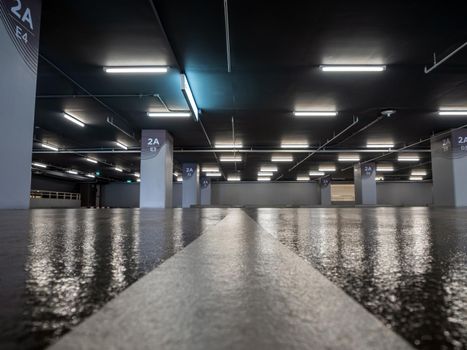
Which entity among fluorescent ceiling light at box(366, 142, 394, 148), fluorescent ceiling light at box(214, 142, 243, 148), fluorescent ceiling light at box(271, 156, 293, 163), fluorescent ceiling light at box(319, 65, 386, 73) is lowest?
fluorescent ceiling light at box(271, 156, 293, 163)

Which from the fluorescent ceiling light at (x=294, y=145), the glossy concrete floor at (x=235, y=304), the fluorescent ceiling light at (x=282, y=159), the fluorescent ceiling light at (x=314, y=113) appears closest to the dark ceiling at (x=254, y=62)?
the fluorescent ceiling light at (x=314, y=113)

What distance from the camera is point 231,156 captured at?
68.7 ft

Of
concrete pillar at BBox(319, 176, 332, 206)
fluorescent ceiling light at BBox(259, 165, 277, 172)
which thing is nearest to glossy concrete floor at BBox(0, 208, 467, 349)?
fluorescent ceiling light at BBox(259, 165, 277, 172)

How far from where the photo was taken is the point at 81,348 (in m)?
0.29

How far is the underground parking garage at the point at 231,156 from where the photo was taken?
15.1 inches

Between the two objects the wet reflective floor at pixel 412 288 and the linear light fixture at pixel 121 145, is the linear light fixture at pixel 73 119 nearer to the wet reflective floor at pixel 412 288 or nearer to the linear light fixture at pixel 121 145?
the linear light fixture at pixel 121 145

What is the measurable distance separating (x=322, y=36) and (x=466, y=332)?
667 centimetres

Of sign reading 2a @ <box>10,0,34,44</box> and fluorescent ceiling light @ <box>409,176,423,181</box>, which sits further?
fluorescent ceiling light @ <box>409,176,423,181</box>

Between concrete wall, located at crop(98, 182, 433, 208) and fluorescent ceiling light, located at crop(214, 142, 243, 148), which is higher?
fluorescent ceiling light, located at crop(214, 142, 243, 148)

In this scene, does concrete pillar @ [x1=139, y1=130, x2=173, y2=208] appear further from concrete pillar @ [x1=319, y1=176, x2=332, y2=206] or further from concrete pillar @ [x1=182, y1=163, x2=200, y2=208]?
concrete pillar @ [x1=319, y1=176, x2=332, y2=206]

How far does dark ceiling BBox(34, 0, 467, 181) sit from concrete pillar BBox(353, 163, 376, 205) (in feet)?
35.9

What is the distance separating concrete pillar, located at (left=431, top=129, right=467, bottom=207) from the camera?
12727mm

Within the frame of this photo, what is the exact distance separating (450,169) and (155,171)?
12181mm

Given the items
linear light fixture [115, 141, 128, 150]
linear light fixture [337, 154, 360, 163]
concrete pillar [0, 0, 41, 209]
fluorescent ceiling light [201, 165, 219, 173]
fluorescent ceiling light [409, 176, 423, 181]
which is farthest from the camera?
fluorescent ceiling light [409, 176, 423, 181]
